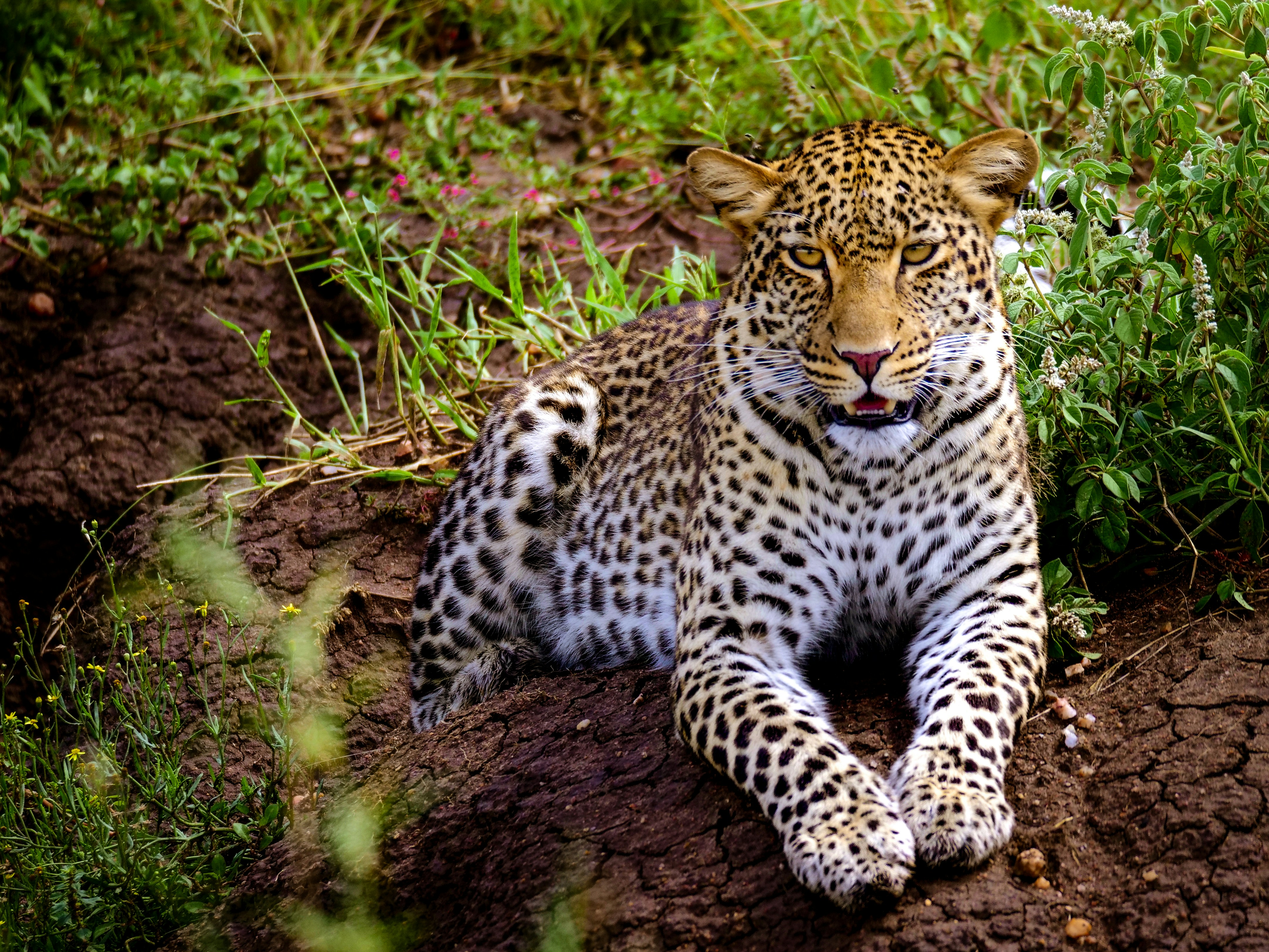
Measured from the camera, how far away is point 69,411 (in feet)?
27.3

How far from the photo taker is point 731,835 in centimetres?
435

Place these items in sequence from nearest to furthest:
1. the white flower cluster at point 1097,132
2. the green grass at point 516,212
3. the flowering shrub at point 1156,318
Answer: the flowering shrub at point 1156,318, the green grass at point 516,212, the white flower cluster at point 1097,132

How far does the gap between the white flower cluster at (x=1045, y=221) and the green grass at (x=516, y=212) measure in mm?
29

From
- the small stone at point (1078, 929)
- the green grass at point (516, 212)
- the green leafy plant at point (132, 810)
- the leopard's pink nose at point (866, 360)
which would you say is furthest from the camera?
the green grass at point (516, 212)

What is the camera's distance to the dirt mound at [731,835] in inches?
152

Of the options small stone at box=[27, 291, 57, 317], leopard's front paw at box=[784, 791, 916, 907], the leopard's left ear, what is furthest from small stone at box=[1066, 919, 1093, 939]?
small stone at box=[27, 291, 57, 317]

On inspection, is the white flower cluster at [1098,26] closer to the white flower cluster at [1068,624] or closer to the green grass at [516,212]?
the green grass at [516,212]

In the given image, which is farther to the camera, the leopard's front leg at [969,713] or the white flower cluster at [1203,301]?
the white flower cluster at [1203,301]

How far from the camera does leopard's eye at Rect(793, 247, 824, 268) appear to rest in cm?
470

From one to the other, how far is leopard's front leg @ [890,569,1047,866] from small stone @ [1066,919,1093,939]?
31 cm

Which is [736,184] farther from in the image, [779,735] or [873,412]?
[779,735]

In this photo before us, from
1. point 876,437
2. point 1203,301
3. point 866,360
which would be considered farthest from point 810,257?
point 1203,301

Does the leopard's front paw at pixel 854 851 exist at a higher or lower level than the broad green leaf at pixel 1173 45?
lower

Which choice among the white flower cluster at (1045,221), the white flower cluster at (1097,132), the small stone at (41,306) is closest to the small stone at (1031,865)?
the white flower cluster at (1045,221)
